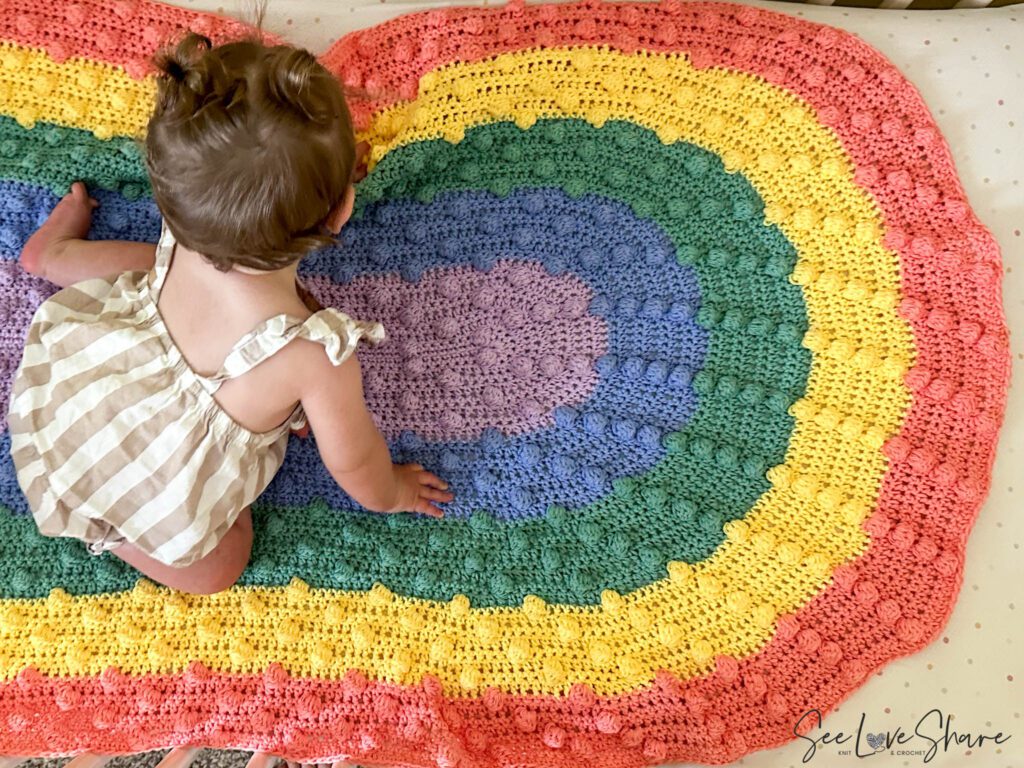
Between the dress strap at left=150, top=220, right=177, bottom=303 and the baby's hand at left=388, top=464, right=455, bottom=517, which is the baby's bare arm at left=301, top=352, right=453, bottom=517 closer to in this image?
the baby's hand at left=388, top=464, right=455, bottom=517

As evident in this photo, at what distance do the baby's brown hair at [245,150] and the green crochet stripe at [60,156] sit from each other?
363 millimetres

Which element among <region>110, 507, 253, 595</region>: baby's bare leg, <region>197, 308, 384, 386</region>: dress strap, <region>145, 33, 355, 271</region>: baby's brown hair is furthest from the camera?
<region>110, 507, 253, 595</region>: baby's bare leg

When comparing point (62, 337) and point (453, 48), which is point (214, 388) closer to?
point (62, 337)

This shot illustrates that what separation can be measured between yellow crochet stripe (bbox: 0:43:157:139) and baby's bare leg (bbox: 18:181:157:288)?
91mm

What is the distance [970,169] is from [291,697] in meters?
1.05

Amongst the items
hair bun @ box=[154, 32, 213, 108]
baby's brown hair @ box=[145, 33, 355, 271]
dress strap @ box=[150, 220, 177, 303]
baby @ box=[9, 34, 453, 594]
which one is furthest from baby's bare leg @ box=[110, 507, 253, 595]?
hair bun @ box=[154, 32, 213, 108]

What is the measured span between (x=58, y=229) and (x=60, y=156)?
0.10m

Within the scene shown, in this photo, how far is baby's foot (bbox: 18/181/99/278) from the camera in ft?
3.36

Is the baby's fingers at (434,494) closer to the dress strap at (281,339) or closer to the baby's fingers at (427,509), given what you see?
the baby's fingers at (427,509)

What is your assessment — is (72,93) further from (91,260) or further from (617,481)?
(617,481)

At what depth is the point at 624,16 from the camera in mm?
1070

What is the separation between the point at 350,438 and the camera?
90 cm

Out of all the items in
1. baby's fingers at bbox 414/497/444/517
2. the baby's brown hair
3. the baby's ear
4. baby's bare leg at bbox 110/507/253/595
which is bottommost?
baby's bare leg at bbox 110/507/253/595

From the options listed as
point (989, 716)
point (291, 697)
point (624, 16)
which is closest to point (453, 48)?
point (624, 16)
